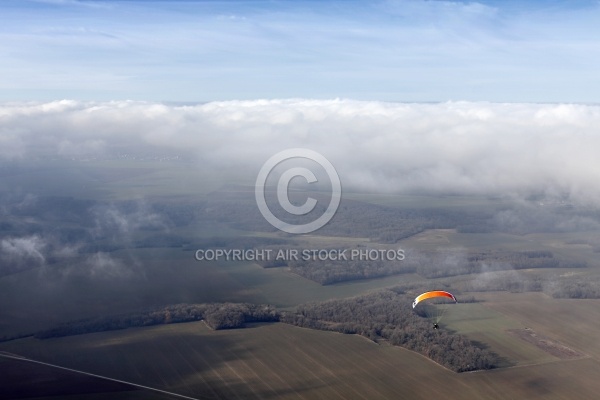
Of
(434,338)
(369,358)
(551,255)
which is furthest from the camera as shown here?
(551,255)

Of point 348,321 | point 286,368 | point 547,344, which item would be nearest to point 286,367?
point 286,368

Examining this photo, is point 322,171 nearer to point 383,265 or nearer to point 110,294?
point 383,265

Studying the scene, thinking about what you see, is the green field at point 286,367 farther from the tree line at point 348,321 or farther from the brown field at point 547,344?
the brown field at point 547,344

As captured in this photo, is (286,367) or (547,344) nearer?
(286,367)

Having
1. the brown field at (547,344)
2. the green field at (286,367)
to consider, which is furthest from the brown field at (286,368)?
the brown field at (547,344)

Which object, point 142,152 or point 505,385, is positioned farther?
point 142,152

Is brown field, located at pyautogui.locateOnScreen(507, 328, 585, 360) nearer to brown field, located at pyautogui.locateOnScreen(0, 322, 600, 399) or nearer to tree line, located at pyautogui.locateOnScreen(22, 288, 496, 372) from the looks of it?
brown field, located at pyautogui.locateOnScreen(0, 322, 600, 399)

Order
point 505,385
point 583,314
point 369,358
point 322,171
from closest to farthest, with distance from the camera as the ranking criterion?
point 505,385, point 369,358, point 583,314, point 322,171

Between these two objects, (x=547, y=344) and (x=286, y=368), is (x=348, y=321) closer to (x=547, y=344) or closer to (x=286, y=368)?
(x=286, y=368)

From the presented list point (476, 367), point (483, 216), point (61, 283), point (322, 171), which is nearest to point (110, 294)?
point (61, 283)

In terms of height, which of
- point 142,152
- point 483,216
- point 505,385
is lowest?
point 505,385

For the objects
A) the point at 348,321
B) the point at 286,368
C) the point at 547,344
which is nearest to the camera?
the point at 286,368
